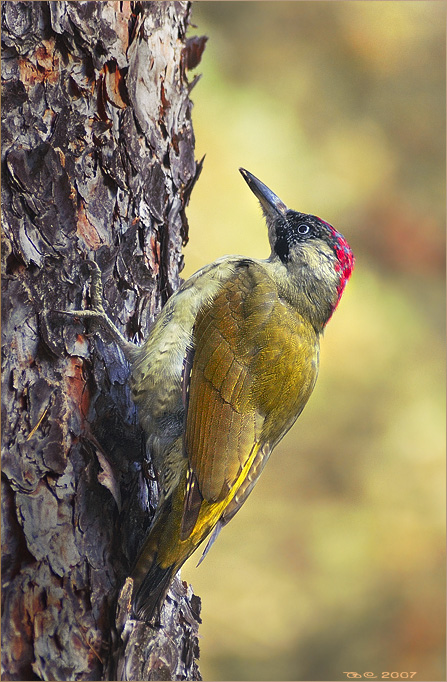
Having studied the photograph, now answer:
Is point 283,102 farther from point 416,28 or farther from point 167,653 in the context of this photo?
point 167,653

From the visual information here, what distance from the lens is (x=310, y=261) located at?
2.38m

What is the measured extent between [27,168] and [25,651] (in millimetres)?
1188

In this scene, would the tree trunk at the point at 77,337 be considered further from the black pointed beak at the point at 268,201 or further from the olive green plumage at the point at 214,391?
the black pointed beak at the point at 268,201

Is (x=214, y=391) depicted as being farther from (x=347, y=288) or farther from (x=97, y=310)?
(x=347, y=288)

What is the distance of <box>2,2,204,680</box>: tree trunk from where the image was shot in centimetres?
169

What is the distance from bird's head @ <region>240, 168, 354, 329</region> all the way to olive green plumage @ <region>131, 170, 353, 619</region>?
1 cm

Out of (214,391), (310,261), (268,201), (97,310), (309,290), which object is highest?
(268,201)

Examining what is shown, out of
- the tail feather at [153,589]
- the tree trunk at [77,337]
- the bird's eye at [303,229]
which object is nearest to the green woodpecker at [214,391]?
the tail feather at [153,589]

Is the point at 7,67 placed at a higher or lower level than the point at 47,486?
higher

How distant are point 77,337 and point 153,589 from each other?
70 centimetres

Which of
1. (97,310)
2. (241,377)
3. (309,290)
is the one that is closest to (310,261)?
(309,290)

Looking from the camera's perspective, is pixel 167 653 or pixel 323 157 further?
pixel 323 157

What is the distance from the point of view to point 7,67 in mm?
1821

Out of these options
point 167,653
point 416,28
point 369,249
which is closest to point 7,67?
point 167,653
